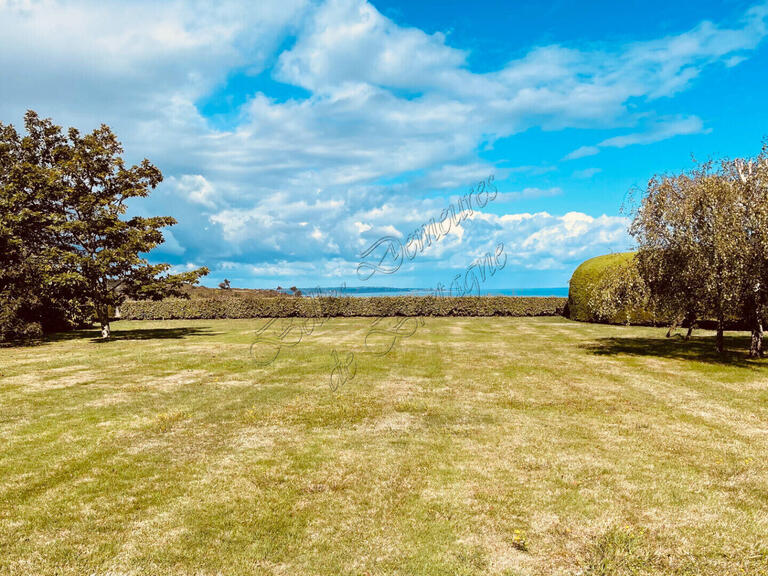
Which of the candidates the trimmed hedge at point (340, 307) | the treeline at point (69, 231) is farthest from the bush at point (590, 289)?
the treeline at point (69, 231)

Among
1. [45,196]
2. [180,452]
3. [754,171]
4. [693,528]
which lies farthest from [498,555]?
[45,196]

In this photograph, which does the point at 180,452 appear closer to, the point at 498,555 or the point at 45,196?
the point at 498,555

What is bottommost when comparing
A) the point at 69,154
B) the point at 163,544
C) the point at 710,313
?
the point at 163,544

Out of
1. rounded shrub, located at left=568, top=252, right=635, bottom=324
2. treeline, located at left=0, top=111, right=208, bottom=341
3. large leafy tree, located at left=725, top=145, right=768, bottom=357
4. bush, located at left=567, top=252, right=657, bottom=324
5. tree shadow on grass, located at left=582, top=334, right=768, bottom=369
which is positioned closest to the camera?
large leafy tree, located at left=725, top=145, right=768, bottom=357

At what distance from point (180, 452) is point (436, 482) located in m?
4.77

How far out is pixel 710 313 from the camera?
17594mm

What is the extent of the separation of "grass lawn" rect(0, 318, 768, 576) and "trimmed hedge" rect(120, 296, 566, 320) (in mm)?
26232

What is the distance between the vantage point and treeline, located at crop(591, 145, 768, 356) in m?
15.3

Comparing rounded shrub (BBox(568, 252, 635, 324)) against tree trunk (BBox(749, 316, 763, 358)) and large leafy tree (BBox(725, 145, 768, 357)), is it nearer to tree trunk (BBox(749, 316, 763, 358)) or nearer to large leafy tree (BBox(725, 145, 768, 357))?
tree trunk (BBox(749, 316, 763, 358))

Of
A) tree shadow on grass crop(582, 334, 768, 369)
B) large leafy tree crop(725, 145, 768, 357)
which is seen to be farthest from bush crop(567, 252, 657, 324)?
large leafy tree crop(725, 145, 768, 357)

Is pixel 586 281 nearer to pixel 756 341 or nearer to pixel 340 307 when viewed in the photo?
pixel 756 341

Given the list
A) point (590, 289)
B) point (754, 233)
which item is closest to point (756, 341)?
point (754, 233)

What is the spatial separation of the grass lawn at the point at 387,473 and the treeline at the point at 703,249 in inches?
117

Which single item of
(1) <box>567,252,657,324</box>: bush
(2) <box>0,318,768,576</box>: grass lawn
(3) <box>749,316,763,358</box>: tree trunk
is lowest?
(2) <box>0,318,768,576</box>: grass lawn
